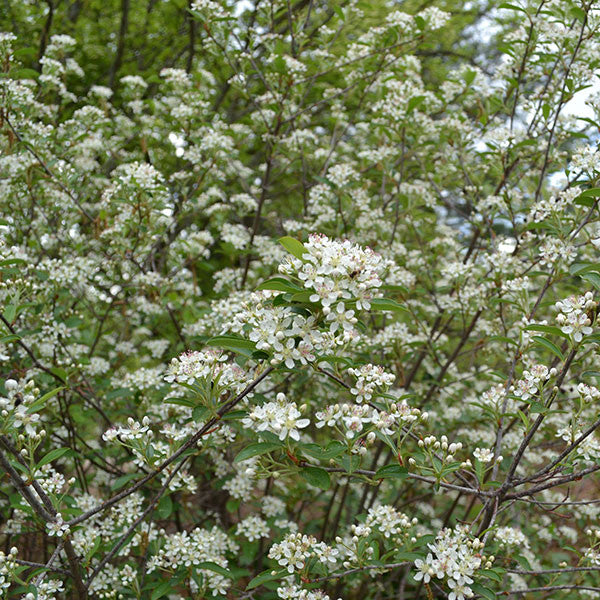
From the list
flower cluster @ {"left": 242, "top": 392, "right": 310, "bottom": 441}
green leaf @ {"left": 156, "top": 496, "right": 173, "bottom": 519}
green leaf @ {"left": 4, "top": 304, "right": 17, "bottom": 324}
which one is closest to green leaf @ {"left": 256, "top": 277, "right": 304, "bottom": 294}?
flower cluster @ {"left": 242, "top": 392, "right": 310, "bottom": 441}

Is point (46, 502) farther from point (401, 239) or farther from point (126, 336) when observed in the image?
point (401, 239)

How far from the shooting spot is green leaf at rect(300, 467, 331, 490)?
6.86ft

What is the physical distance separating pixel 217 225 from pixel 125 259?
3.30 feet

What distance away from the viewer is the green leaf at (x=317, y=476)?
2.09 metres

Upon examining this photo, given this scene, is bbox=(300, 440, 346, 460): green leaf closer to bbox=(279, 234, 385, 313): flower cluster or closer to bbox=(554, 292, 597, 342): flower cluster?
bbox=(279, 234, 385, 313): flower cluster

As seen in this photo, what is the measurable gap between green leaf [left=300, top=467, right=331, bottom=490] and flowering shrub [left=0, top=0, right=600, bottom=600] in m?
0.01

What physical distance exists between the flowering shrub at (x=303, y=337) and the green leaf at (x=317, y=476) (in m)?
0.01

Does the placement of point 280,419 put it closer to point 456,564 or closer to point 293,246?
point 293,246

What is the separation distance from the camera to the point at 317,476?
7.05 feet

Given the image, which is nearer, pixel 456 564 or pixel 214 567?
pixel 456 564

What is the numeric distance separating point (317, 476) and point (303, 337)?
1.80ft

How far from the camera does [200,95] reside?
464 centimetres

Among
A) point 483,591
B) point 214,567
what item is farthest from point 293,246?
point 214,567

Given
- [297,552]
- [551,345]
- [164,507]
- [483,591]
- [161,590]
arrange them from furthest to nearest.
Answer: [164,507]
[161,590]
[297,552]
[551,345]
[483,591]
